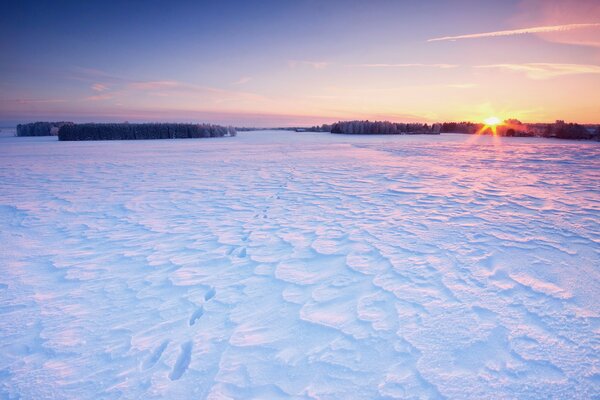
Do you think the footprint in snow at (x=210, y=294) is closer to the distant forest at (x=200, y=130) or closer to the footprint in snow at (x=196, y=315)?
the footprint in snow at (x=196, y=315)

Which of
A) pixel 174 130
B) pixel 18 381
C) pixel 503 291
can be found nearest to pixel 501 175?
pixel 503 291

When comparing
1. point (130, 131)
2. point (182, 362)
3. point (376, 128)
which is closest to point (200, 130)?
point (130, 131)

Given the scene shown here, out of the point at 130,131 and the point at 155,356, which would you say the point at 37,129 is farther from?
→ the point at 155,356

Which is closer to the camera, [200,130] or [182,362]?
[182,362]

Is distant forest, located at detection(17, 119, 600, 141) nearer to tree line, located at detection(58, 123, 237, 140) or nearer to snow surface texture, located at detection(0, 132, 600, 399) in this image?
tree line, located at detection(58, 123, 237, 140)

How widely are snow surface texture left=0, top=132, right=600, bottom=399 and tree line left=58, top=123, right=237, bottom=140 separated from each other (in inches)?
1597

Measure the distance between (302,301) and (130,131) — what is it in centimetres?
4552

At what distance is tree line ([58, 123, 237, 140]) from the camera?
37562 mm

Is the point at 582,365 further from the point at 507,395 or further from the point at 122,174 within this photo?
the point at 122,174

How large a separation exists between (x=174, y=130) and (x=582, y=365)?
47167 mm

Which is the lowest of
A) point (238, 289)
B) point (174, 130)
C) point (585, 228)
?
point (238, 289)

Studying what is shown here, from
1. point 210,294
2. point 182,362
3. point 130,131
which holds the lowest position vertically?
point 182,362

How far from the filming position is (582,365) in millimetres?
1796

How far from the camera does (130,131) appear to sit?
1577 inches
